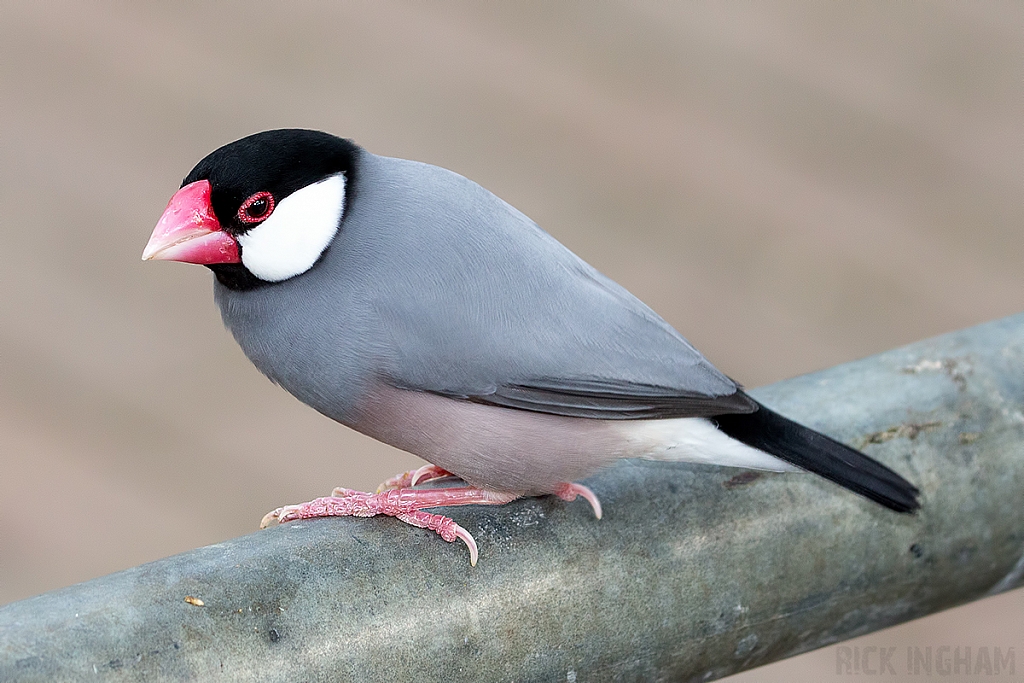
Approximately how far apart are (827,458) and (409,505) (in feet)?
1.11

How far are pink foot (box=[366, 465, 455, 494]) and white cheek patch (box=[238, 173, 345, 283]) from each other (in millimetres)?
257

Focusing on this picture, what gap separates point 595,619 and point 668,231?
1869 mm

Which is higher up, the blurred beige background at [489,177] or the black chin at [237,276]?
the blurred beige background at [489,177]

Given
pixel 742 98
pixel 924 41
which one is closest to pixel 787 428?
pixel 742 98

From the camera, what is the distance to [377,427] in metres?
1.05

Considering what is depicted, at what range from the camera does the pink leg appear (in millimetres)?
920

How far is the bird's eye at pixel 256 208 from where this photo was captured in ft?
3.22

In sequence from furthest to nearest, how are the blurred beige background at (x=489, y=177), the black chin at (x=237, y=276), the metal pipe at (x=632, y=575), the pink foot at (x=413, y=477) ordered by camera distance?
the blurred beige background at (x=489, y=177), the pink foot at (x=413, y=477), the black chin at (x=237, y=276), the metal pipe at (x=632, y=575)

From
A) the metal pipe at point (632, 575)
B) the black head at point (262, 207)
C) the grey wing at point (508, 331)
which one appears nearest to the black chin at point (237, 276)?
the black head at point (262, 207)

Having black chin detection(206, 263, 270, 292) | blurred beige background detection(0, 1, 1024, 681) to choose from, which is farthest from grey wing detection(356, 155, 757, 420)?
blurred beige background detection(0, 1, 1024, 681)

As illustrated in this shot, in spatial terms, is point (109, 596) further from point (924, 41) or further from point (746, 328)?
point (924, 41)

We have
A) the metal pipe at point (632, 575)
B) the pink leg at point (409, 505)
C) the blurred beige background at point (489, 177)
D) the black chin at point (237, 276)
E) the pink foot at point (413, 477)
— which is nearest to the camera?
the metal pipe at point (632, 575)

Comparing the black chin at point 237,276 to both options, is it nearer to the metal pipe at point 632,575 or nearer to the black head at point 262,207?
the black head at point 262,207

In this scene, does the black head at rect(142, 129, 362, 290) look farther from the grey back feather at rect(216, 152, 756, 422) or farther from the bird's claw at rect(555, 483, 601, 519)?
the bird's claw at rect(555, 483, 601, 519)
